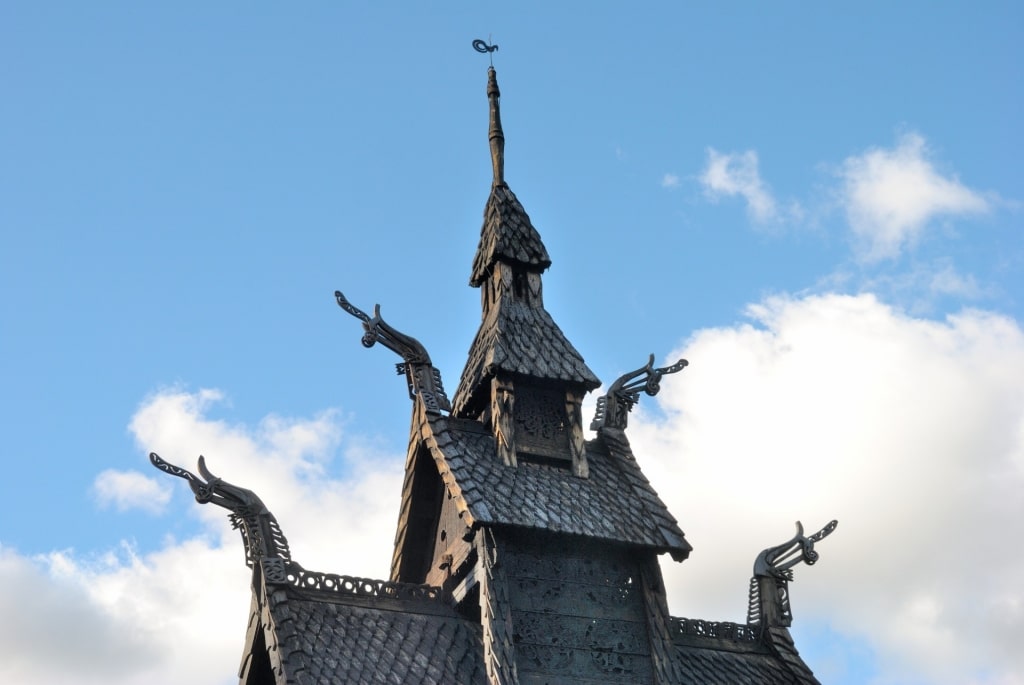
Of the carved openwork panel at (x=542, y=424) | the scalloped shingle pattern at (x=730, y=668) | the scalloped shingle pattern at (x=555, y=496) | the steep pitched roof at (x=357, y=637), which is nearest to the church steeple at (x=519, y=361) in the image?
the carved openwork panel at (x=542, y=424)

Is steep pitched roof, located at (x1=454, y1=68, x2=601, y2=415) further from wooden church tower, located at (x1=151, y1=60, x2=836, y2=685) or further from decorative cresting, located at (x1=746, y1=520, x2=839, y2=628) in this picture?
decorative cresting, located at (x1=746, y1=520, x2=839, y2=628)

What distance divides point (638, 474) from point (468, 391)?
10.2 feet

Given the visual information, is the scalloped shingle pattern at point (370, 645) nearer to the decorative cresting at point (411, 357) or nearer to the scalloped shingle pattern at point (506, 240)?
the decorative cresting at point (411, 357)

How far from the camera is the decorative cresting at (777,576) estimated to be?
2169 centimetres

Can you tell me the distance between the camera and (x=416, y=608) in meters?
19.2

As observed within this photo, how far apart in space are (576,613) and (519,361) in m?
4.43

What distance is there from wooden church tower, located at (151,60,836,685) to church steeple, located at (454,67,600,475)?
4 centimetres

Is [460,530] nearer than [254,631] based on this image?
No

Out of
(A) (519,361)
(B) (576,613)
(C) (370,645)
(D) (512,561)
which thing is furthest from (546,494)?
(C) (370,645)

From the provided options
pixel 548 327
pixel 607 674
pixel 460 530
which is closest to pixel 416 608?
pixel 460 530

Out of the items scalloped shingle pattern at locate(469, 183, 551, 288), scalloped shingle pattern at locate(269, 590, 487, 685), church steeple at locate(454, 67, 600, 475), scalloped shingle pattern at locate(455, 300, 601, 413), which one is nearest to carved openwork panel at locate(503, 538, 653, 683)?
A: scalloped shingle pattern at locate(269, 590, 487, 685)

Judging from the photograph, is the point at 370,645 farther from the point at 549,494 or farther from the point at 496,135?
the point at 496,135

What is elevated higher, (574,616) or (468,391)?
(468,391)

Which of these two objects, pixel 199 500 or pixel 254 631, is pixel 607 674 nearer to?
pixel 254 631
